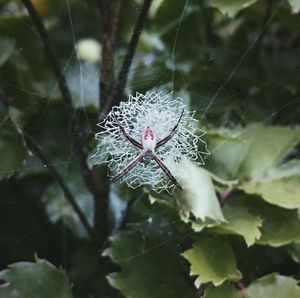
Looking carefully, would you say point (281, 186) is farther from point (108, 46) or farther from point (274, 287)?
point (108, 46)

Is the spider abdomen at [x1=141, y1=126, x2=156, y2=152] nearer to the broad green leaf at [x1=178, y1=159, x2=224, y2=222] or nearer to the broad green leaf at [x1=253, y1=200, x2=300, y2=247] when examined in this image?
the broad green leaf at [x1=178, y1=159, x2=224, y2=222]

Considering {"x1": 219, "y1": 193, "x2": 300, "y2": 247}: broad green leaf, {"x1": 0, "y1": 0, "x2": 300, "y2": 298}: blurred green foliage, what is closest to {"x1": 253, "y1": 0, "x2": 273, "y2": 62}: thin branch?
{"x1": 0, "y1": 0, "x2": 300, "y2": 298}: blurred green foliage

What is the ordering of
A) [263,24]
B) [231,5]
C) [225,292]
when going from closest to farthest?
[225,292] → [231,5] → [263,24]

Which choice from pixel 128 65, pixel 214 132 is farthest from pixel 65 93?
pixel 214 132

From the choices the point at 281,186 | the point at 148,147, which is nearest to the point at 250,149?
the point at 281,186

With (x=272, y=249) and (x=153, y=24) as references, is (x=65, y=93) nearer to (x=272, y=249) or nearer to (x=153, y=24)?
(x=153, y=24)

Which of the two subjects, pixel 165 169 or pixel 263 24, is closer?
pixel 165 169

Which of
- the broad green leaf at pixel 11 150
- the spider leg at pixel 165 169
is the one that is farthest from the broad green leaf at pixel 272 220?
the broad green leaf at pixel 11 150
